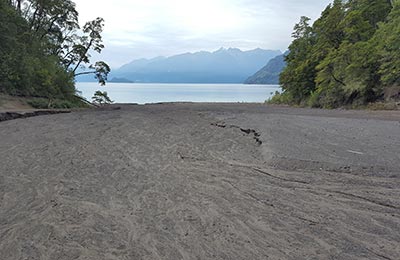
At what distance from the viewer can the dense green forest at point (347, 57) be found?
23094 millimetres

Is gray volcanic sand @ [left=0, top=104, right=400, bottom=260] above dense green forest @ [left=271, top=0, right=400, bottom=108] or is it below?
below

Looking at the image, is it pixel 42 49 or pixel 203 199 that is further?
pixel 42 49

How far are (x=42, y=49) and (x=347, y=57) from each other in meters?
22.8

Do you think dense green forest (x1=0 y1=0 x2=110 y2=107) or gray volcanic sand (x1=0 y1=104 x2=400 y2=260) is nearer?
gray volcanic sand (x1=0 y1=104 x2=400 y2=260)

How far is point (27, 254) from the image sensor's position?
346cm

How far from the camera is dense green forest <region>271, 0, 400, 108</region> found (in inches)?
909

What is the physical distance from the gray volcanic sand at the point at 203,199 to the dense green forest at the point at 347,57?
15957 millimetres

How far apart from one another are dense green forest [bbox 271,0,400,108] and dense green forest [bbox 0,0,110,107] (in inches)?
746

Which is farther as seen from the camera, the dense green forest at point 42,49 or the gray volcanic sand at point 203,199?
the dense green forest at point 42,49

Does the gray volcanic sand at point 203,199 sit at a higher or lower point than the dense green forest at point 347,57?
lower

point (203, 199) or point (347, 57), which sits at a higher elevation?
point (347, 57)

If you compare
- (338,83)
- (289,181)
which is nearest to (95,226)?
(289,181)

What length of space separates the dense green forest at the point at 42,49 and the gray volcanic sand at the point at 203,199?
13.3 m

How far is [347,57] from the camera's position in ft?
84.4
